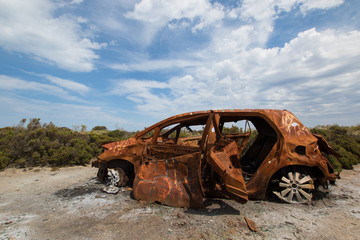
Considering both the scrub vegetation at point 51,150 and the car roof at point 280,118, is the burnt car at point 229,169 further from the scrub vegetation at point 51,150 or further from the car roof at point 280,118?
the scrub vegetation at point 51,150

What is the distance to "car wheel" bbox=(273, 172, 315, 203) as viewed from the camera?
147 inches

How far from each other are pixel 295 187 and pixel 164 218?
2648mm

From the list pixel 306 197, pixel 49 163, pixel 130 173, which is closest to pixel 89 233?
pixel 130 173

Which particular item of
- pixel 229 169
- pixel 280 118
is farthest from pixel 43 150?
pixel 280 118

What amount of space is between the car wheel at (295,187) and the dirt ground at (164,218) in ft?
0.44

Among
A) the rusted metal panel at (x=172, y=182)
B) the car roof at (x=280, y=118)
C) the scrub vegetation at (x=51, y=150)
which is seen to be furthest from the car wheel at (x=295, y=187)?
the scrub vegetation at (x=51, y=150)

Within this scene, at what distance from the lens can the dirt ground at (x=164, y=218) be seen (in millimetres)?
2725

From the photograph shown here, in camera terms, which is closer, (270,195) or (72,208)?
(72,208)

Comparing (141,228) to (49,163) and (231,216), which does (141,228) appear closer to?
(231,216)

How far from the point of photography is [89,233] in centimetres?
276

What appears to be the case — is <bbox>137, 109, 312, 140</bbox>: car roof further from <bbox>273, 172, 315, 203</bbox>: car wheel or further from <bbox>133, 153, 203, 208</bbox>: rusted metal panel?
<bbox>133, 153, 203, 208</bbox>: rusted metal panel

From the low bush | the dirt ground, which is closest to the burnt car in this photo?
the dirt ground

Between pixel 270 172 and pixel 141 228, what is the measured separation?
2.58m

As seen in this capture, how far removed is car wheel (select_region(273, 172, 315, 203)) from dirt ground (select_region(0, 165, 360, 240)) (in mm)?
134
